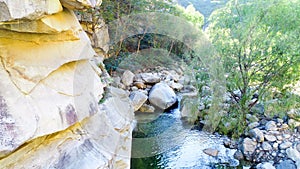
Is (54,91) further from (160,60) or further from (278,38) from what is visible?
(160,60)

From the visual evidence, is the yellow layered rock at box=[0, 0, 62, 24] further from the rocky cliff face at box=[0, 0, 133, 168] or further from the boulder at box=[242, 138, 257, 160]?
the boulder at box=[242, 138, 257, 160]

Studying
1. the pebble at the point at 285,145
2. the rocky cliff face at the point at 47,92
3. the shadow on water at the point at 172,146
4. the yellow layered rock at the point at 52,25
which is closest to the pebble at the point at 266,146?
the pebble at the point at 285,145

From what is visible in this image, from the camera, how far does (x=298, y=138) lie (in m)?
6.86

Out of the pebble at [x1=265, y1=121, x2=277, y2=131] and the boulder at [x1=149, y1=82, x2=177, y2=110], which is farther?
the boulder at [x1=149, y1=82, x2=177, y2=110]

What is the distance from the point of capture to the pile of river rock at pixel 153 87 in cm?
983

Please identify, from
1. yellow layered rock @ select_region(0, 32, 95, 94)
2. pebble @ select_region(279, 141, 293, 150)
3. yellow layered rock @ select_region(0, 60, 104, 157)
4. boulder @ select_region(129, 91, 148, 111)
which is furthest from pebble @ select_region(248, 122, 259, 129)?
yellow layered rock @ select_region(0, 32, 95, 94)

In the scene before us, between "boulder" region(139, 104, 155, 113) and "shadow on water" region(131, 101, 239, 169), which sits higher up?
"boulder" region(139, 104, 155, 113)

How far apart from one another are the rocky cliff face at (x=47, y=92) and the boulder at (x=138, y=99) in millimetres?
5036

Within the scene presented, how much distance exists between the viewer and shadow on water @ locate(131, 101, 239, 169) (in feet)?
21.3

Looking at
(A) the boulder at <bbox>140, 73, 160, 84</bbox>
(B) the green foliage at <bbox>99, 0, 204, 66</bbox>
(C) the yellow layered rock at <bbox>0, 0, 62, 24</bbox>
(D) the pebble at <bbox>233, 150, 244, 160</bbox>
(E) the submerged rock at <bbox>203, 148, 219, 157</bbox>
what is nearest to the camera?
(C) the yellow layered rock at <bbox>0, 0, 62, 24</bbox>

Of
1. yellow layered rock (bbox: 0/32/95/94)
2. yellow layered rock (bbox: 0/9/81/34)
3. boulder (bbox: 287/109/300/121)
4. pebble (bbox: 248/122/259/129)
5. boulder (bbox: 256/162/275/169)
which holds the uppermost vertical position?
yellow layered rock (bbox: 0/9/81/34)

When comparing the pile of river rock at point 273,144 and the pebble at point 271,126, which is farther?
the pebble at point 271,126

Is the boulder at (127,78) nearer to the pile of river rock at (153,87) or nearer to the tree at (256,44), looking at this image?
the pile of river rock at (153,87)

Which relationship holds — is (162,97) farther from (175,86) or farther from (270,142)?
(270,142)
